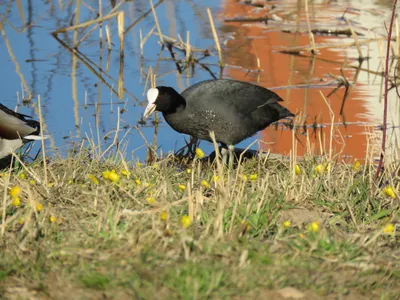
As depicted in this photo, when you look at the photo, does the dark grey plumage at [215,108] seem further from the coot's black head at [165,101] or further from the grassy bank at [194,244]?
the grassy bank at [194,244]

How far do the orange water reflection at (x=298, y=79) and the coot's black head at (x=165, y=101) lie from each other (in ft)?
2.90

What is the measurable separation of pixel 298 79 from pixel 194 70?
4.36 ft

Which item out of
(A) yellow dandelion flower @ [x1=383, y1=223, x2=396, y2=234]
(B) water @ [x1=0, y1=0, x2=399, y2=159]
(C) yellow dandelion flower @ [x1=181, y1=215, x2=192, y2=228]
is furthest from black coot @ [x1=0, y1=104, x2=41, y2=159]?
(A) yellow dandelion flower @ [x1=383, y1=223, x2=396, y2=234]

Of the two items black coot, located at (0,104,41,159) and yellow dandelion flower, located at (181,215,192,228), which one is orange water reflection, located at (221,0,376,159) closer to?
black coot, located at (0,104,41,159)

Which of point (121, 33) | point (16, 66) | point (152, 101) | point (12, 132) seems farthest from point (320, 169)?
point (121, 33)

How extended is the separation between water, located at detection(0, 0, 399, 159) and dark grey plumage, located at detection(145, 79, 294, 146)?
30 centimetres

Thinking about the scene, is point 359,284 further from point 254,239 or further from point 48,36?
point 48,36

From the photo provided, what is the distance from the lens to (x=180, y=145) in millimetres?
7930

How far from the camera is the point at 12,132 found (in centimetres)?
597

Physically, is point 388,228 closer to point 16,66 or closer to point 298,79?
point 298,79

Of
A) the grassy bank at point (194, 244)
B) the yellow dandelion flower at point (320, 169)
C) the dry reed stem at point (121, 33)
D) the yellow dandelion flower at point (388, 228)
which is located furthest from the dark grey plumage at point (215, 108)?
the dry reed stem at point (121, 33)

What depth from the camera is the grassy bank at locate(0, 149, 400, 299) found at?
3594 millimetres

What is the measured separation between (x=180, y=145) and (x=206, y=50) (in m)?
3.81

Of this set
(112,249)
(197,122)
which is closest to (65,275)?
(112,249)
